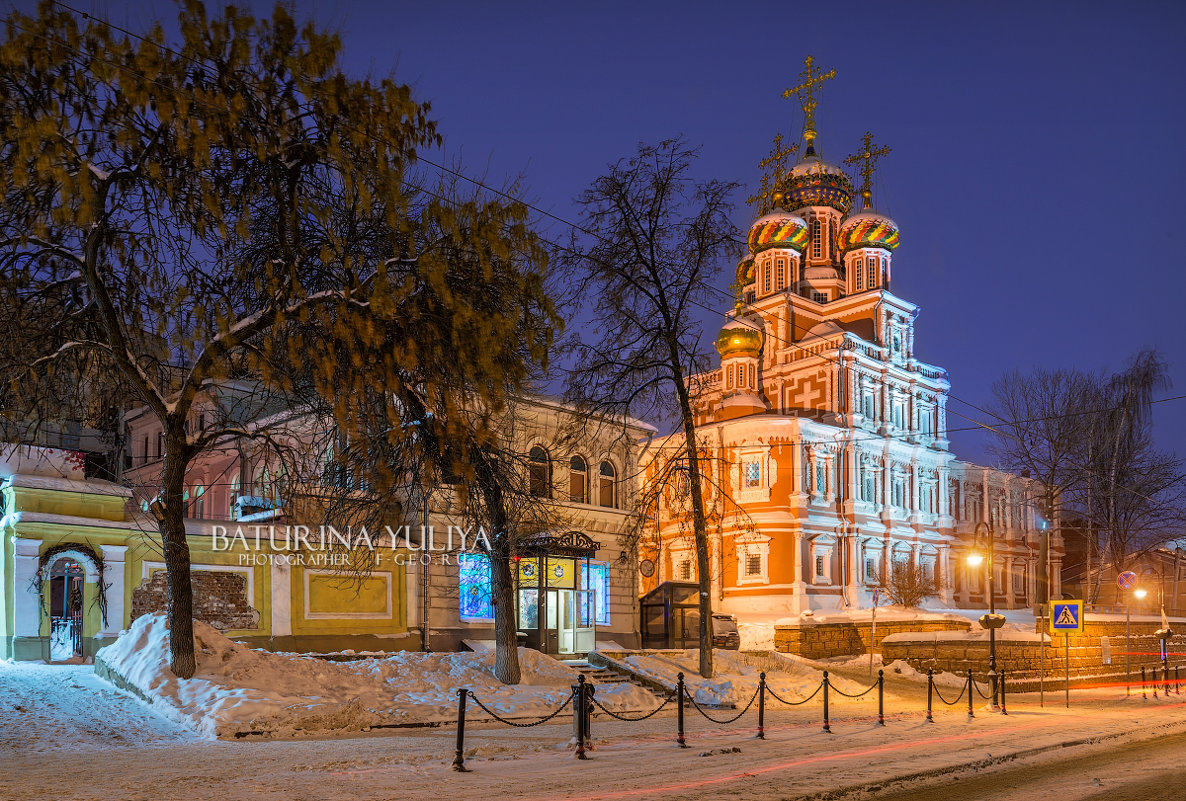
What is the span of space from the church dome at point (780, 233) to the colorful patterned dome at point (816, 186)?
4345 millimetres

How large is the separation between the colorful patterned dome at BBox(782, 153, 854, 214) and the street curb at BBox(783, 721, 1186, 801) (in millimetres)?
52127

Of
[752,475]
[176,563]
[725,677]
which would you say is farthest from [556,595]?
[752,475]

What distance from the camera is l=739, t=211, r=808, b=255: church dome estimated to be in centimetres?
6191

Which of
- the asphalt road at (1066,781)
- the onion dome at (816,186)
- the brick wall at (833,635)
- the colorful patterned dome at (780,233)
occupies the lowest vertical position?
the brick wall at (833,635)

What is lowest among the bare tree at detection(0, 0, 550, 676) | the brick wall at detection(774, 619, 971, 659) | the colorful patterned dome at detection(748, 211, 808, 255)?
the brick wall at detection(774, 619, 971, 659)

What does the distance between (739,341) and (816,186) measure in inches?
539

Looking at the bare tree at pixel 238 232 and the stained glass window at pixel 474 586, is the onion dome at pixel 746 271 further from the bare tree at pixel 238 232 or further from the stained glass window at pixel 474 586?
the bare tree at pixel 238 232

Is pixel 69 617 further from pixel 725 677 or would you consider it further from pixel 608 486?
pixel 725 677

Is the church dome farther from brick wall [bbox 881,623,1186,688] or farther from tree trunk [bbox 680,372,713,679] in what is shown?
tree trunk [bbox 680,372,713,679]

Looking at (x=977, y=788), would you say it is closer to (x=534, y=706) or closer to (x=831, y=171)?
(x=534, y=706)

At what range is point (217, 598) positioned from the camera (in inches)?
924

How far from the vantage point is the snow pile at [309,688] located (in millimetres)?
15016

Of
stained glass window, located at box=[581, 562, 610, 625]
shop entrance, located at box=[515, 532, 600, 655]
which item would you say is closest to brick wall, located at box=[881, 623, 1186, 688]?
stained glass window, located at box=[581, 562, 610, 625]

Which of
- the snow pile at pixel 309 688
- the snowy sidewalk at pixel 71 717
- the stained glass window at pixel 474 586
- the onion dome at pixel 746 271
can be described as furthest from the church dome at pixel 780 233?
the snowy sidewalk at pixel 71 717
